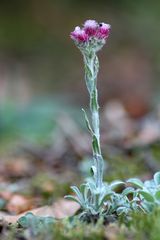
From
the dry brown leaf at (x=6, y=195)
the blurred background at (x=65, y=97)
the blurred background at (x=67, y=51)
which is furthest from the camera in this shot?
the blurred background at (x=67, y=51)

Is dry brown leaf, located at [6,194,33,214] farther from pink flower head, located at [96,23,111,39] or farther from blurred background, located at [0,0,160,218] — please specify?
pink flower head, located at [96,23,111,39]

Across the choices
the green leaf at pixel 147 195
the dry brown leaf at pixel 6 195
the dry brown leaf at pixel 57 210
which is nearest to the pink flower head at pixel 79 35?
the green leaf at pixel 147 195

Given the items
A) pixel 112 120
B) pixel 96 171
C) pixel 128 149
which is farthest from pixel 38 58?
pixel 96 171

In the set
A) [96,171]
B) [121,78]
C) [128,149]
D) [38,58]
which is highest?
[38,58]

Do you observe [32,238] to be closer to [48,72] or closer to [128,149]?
[128,149]

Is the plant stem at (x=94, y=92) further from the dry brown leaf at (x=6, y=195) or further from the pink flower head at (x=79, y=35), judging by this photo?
the dry brown leaf at (x=6, y=195)

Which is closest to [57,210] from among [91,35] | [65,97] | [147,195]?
[147,195]

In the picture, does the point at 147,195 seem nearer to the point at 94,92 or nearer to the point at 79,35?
the point at 94,92

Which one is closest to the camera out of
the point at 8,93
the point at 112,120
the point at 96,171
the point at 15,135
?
the point at 96,171
